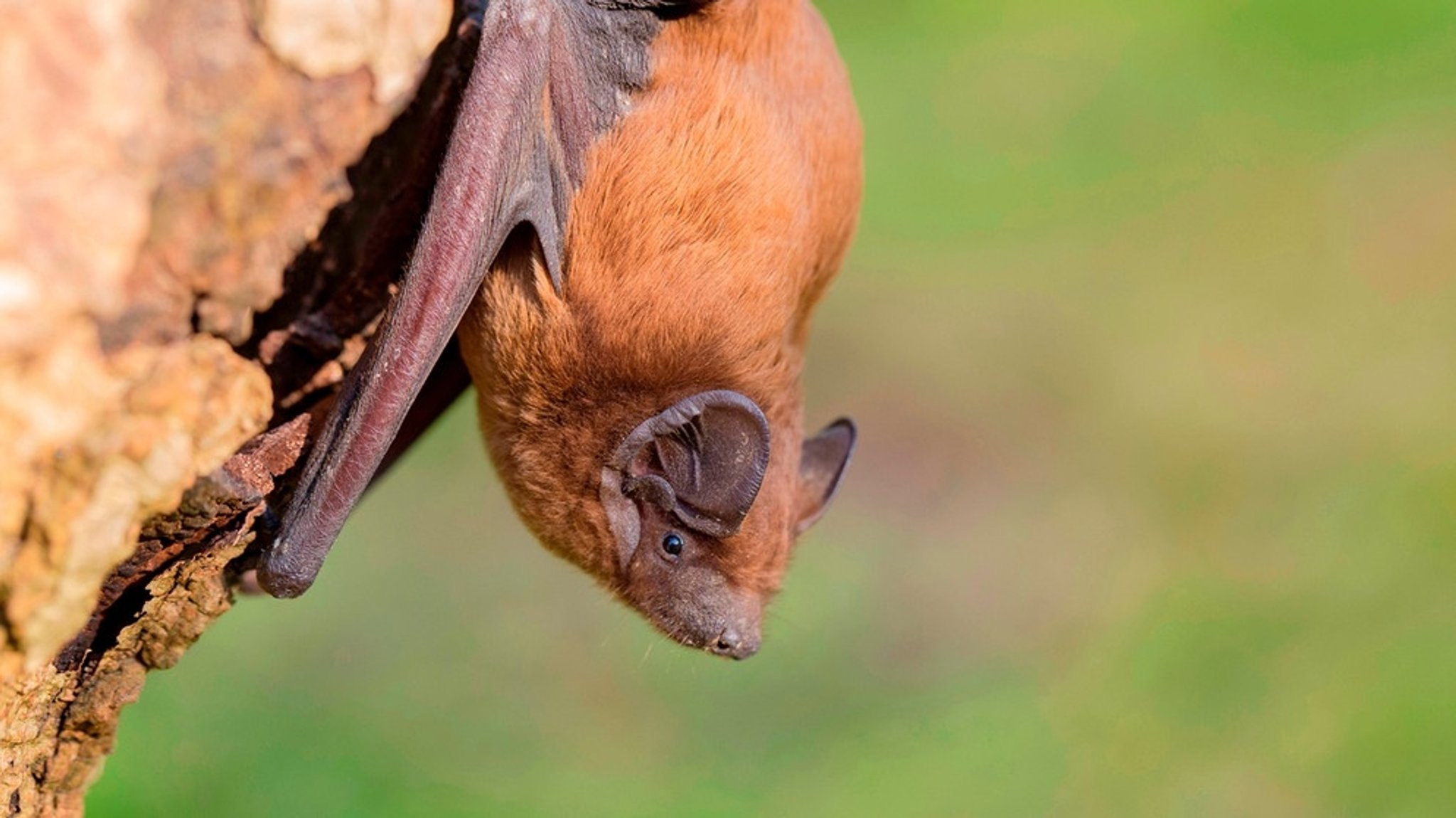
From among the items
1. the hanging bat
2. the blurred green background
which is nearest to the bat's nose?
the hanging bat

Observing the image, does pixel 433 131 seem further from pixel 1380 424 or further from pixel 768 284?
pixel 1380 424

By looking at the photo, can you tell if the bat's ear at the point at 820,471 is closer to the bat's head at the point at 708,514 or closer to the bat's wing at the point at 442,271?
the bat's head at the point at 708,514

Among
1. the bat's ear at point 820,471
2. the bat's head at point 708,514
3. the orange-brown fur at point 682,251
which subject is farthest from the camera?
the bat's ear at point 820,471

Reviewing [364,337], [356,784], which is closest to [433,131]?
[364,337]

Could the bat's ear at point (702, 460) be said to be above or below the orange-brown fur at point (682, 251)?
below

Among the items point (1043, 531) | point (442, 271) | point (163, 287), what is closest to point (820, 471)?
point (442, 271)

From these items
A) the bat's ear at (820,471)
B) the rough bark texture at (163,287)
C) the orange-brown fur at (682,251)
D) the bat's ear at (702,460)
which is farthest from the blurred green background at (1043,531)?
the rough bark texture at (163,287)
